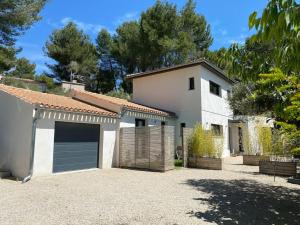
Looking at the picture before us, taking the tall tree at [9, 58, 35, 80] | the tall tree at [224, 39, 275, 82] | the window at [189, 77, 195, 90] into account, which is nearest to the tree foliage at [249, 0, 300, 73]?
the tall tree at [224, 39, 275, 82]

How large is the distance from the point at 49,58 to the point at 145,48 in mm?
15481

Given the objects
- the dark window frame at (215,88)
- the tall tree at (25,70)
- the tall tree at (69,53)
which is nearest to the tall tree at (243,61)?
the dark window frame at (215,88)

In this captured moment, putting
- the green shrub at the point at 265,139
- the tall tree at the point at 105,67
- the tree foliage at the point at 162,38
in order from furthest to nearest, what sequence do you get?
the tall tree at the point at 105,67, the tree foliage at the point at 162,38, the green shrub at the point at 265,139

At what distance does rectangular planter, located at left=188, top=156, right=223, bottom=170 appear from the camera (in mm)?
17945

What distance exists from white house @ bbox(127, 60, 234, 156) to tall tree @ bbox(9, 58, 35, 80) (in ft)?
70.8

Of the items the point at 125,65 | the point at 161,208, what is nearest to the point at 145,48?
the point at 125,65

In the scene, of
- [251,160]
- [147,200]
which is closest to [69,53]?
[251,160]

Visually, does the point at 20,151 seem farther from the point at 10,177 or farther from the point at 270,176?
the point at 270,176

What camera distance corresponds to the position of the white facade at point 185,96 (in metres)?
23.8

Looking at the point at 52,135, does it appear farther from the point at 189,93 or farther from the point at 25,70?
the point at 25,70

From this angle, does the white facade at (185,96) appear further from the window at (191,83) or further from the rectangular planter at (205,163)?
the rectangular planter at (205,163)

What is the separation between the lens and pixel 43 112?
13.9 metres

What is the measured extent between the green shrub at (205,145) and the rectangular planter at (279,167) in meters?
3.12

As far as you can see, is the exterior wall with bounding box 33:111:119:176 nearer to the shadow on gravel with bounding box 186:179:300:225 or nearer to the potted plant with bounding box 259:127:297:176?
the shadow on gravel with bounding box 186:179:300:225
